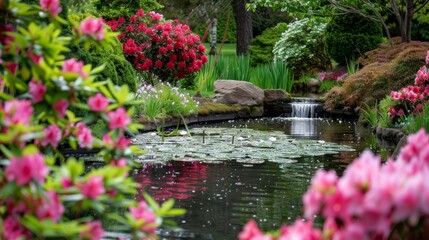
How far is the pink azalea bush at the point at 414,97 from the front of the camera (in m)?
12.0

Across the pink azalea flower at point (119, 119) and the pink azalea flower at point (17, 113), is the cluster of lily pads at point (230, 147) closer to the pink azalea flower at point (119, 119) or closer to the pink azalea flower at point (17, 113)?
the pink azalea flower at point (119, 119)

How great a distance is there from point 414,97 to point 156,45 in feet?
21.3

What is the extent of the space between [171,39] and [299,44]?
8659 mm

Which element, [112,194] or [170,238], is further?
[170,238]

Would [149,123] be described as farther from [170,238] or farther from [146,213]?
[146,213]

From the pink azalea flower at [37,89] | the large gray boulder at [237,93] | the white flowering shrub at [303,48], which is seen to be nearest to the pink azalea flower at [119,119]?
the pink azalea flower at [37,89]

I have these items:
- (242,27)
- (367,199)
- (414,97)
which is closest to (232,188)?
(414,97)

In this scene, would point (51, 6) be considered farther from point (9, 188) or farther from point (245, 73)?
point (245, 73)

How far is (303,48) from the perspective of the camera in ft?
79.7

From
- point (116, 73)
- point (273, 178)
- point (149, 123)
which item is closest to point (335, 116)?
point (149, 123)

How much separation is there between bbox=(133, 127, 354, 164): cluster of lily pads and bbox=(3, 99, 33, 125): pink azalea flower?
7121 millimetres

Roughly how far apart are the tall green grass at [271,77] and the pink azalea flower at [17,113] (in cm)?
1736

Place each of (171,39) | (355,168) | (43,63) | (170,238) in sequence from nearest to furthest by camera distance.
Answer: (355,168)
(43,63)
(170,238)
(171,39)

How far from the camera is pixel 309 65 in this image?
25.2 meters
